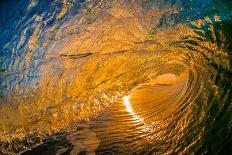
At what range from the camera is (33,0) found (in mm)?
2852

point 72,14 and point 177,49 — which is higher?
point 72,14

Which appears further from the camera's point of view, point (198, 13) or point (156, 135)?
point (198, 13)

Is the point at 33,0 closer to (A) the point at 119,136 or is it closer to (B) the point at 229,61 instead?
(A) the point at 119,136

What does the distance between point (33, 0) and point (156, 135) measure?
1564mm

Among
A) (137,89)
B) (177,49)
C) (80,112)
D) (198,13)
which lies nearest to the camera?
(80,112)

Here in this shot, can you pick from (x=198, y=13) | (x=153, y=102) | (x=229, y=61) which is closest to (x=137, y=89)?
(x=153, y=102)

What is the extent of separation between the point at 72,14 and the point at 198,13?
46.0 inches

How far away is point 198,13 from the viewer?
308 cm

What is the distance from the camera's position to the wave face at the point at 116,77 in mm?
2250

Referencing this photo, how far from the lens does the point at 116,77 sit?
2.62 meters

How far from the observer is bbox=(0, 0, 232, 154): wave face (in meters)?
2.25

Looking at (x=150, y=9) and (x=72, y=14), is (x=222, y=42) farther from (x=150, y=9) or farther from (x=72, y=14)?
(x=72, y=14)

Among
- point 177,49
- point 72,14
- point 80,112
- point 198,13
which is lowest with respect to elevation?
point 80,112

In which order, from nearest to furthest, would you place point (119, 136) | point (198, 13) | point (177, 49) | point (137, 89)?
point (119, 136) < point (137, 89) < point (177, 49) < point (198, 13)
